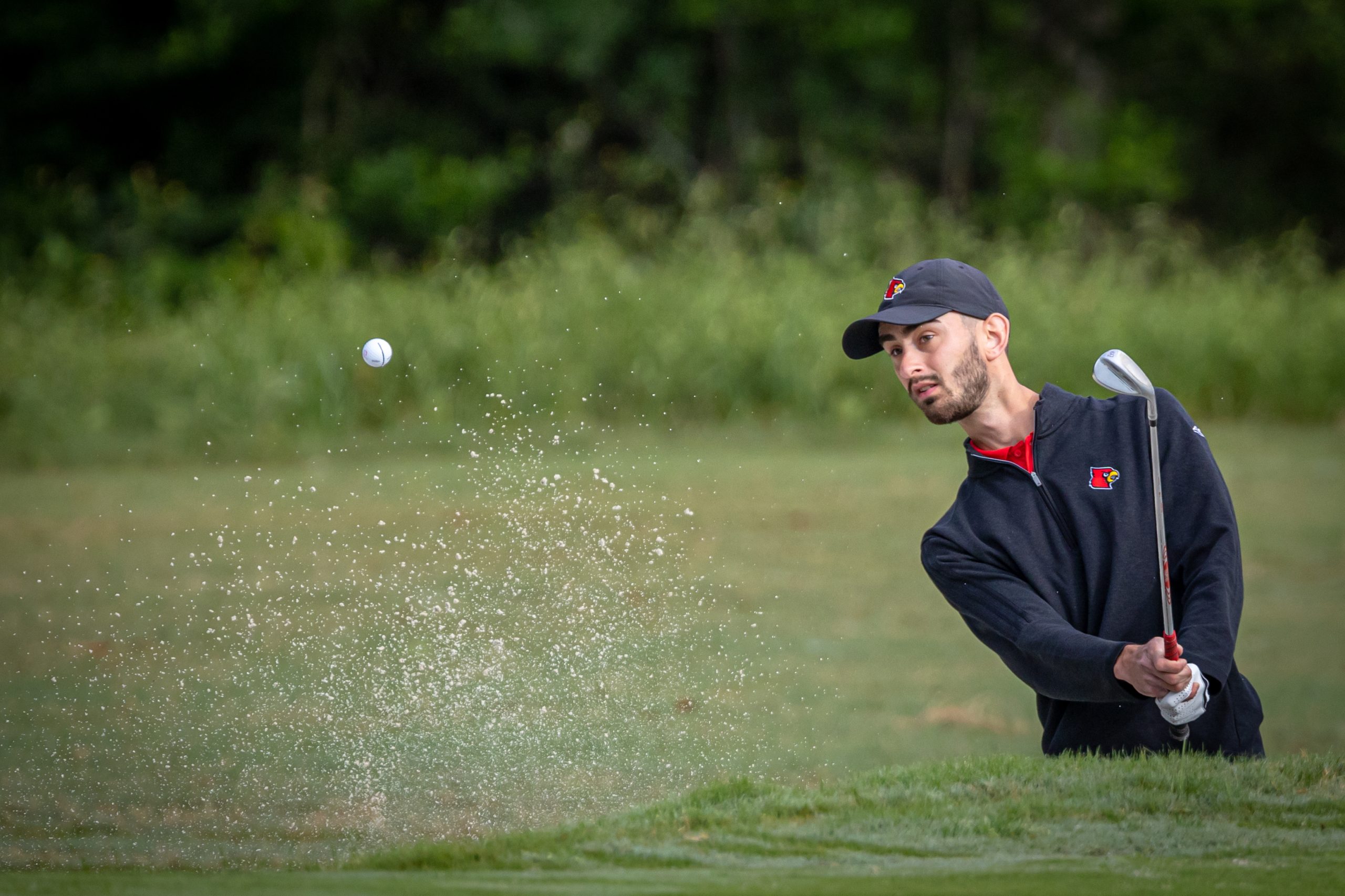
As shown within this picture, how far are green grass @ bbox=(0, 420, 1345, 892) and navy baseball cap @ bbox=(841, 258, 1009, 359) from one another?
100 centimetres

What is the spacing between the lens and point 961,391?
3.29 metres

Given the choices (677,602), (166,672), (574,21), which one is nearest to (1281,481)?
(677,602)

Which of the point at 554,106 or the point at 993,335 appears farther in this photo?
the point at 554,106

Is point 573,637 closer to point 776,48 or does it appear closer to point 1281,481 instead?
point 1281,481

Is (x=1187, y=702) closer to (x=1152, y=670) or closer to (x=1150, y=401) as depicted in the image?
(x=1152, y=670)

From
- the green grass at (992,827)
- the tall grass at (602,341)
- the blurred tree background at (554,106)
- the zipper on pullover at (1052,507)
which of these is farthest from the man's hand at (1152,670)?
the blurred tree background at (554,106)

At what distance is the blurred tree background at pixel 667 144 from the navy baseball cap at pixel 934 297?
1205 centimetres

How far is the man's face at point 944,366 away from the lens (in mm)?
3279

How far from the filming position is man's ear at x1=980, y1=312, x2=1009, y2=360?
332 cm

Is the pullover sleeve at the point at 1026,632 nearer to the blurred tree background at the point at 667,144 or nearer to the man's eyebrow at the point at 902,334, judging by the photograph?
the man's eyebrow at the point at 902,334

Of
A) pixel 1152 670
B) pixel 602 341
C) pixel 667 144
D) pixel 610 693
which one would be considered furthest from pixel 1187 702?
pixel 667 144

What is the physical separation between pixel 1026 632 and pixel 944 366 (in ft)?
1.83

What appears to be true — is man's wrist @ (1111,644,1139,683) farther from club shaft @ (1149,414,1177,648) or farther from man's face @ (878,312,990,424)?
man's face @ (878,312,990,424)

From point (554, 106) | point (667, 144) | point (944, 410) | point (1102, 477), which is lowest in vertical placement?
point (1102, 477)
